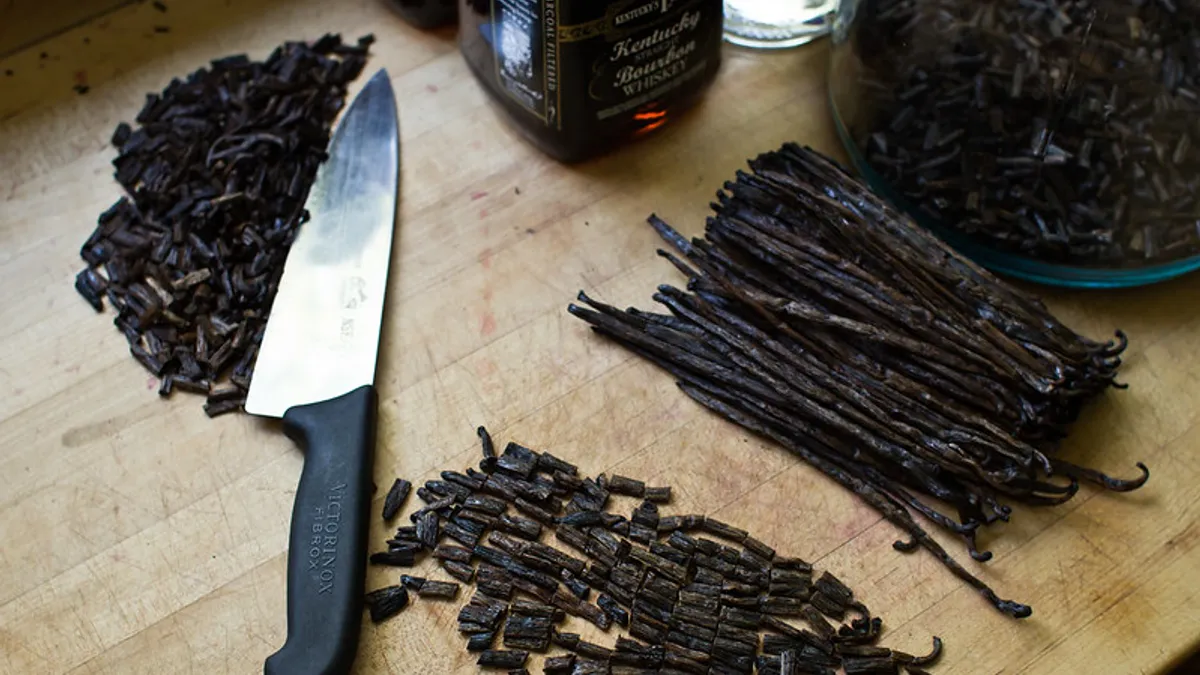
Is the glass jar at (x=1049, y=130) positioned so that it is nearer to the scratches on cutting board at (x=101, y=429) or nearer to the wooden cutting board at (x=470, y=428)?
the wooden cutting board at (x=470, y=428)

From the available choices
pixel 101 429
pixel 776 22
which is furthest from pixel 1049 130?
pixel 101 429

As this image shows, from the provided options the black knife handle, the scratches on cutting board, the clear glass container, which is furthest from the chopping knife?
the clear glass container

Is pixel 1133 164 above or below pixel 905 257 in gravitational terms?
above

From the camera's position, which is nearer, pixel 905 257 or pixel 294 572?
pixel 294 572

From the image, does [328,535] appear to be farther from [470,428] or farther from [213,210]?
[213,210]

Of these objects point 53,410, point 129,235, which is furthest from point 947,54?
point 53,410

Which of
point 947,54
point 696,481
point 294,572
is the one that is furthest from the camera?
point 947,54

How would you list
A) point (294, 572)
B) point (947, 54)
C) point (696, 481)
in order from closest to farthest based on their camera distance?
point (294, 572), point (696, 481), point (947, 54)

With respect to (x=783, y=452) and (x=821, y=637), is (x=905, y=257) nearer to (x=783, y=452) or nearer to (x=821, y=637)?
(x=783, y=452)

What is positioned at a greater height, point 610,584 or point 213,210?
point 213,210
